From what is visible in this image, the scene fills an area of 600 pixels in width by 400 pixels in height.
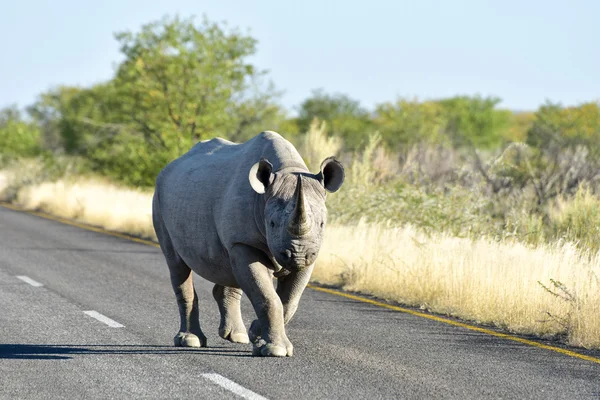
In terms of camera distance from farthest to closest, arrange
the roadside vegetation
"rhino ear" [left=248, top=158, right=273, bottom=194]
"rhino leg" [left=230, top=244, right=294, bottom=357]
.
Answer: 1. the roadside vegetation
2. "rhino leg" [left=230, top=244, right=294, bottom=357]
3. "rhino ear" [left=248, top=158, right=273, bottom=194]

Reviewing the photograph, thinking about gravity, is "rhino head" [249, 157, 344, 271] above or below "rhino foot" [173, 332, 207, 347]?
above

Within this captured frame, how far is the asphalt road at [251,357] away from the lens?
6.73 meters

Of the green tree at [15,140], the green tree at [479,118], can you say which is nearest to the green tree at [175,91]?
the green tree at [15,140]

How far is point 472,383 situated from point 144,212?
52.2ft

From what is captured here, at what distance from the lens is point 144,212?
22.1 m

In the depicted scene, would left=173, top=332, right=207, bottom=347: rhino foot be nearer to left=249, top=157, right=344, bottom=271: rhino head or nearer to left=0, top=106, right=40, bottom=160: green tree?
left=249, top=157, right=344, bottom=271: rhino head

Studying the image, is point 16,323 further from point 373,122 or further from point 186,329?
point 373,122

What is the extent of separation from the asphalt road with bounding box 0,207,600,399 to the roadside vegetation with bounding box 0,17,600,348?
916 millimetres

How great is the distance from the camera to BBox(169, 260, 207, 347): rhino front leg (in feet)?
27.0

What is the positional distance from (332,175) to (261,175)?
50 centimetres

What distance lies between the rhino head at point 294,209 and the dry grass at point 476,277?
3.33 m

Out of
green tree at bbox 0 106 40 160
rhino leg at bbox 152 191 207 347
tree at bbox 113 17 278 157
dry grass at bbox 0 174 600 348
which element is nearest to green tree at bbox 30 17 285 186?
tree at bbox 113 17 278 157

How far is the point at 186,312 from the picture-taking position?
826 centimetres

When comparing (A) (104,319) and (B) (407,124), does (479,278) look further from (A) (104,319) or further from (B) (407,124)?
(B) (407,124)
